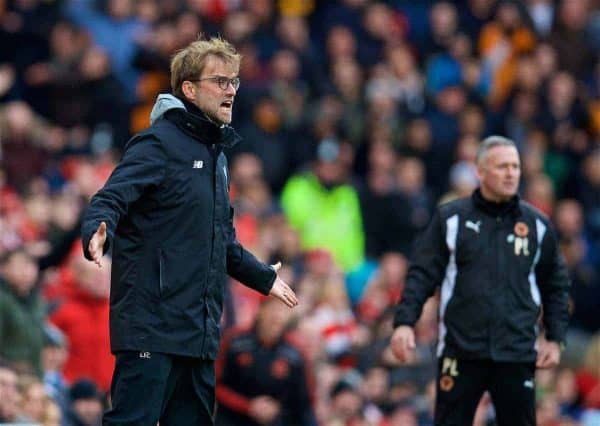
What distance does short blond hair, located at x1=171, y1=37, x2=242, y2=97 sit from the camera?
8.01 m

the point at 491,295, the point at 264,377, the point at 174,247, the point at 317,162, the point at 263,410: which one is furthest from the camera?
the point at 317,162

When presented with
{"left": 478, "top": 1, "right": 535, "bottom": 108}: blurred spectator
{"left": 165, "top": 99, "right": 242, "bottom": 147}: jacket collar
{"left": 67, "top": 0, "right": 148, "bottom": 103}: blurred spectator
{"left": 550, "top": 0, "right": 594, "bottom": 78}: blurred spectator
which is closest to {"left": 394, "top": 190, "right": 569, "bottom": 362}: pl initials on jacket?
{"left": 165, "top": 99, "right": 242, "bottom": 147}: jacket collar

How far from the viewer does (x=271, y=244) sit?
52.5ft

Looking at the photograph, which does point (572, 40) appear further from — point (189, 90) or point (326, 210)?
point (189, 90)

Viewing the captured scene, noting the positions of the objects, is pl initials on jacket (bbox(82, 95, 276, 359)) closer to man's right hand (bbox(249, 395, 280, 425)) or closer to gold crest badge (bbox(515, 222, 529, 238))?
gold crest badge (bbox(515, 222, 529, 238))

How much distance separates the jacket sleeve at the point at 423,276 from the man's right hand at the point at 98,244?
2999 mm

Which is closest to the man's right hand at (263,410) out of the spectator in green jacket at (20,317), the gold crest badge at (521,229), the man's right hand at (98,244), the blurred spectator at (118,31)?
the spectator in green jacket at (20,317)

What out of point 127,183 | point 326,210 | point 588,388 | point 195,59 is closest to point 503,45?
point 326,210

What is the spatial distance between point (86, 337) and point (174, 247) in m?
5.14

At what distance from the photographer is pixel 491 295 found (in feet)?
31.6

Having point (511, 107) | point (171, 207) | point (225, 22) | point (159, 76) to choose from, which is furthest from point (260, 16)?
point (171, 207)

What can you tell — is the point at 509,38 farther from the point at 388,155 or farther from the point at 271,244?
the point at 271,244

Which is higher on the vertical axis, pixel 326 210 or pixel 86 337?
pixel 326 210

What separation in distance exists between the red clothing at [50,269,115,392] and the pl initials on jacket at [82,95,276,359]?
16.2 feet
